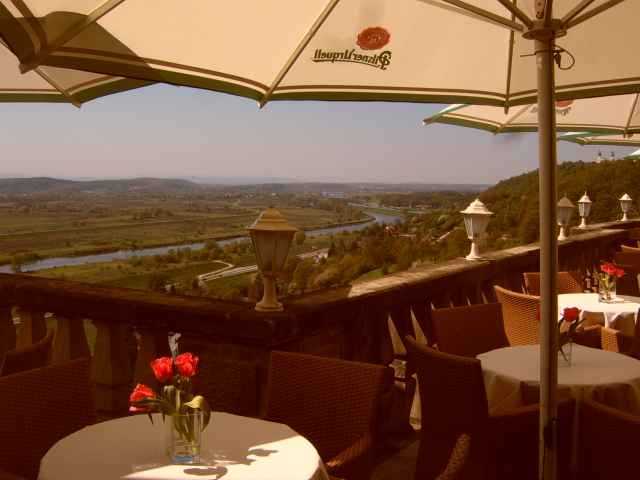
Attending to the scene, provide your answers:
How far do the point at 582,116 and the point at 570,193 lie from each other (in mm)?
11457

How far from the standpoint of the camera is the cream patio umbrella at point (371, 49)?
2.25m

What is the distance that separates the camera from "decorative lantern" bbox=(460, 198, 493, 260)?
5270 mm

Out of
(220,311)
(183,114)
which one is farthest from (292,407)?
(183,114)

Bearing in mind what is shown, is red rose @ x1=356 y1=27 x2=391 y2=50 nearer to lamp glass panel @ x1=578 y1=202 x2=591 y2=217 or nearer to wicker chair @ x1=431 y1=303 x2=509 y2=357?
wicker chair @ x1=431 y1=303 x2=509 y2=357

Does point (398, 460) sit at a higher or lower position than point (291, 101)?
lower

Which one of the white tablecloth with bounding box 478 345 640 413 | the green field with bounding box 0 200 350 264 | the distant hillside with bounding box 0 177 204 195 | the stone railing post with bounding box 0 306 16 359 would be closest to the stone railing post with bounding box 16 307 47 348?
the stone railing post with bounding box 0 306 16 359

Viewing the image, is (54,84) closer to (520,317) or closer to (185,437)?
(185,437)

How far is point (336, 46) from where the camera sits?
2.99 meters

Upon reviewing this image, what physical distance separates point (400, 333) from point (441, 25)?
175 centimetres

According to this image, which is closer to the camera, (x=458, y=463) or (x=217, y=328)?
(x=458, y=463)

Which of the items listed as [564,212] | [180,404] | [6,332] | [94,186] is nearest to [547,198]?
[180,404]

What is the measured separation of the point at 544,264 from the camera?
2258 mm

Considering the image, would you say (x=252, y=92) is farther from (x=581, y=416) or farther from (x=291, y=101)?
(x=581, y=416)

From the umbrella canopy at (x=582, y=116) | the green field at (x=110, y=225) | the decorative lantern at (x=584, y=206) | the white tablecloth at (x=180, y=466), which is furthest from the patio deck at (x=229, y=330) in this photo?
the decorative lantern at (x=584, y=206)
